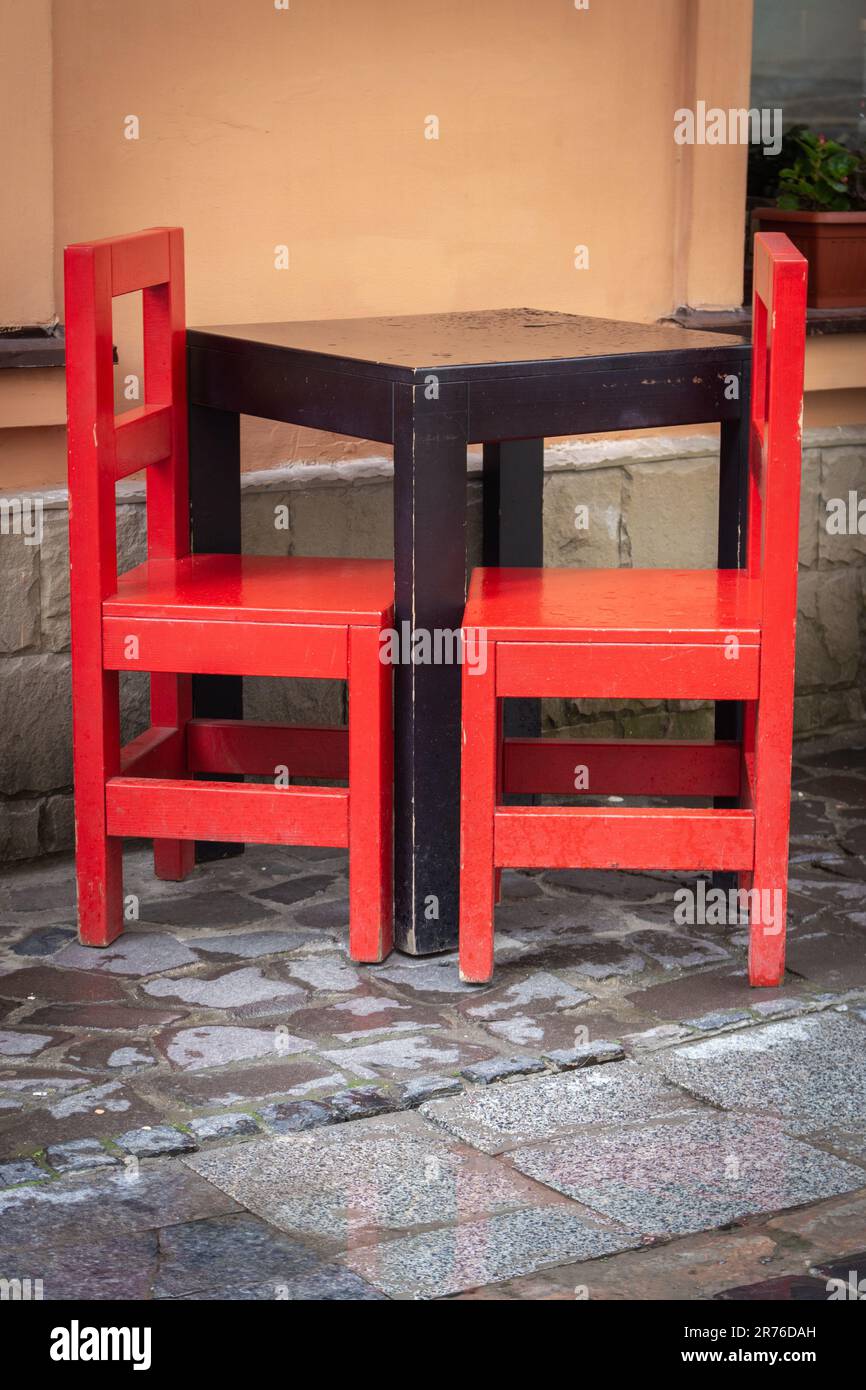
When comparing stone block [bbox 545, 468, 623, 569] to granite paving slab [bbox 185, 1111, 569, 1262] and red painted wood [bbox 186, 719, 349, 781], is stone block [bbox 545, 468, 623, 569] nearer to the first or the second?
red painted wood [bbox 186, 719, 349, 781]

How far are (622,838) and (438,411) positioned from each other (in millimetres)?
772

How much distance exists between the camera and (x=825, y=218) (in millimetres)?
4746

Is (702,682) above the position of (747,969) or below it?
above

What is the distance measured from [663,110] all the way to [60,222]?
152cm

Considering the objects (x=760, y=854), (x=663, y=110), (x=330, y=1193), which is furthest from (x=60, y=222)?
(x=330, y=1193)

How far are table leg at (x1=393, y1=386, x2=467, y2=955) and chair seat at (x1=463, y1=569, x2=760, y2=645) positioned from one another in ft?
0.29

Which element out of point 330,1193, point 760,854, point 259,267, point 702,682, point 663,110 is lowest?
point 330,1193

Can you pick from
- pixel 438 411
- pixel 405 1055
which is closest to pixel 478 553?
pixel 438 411

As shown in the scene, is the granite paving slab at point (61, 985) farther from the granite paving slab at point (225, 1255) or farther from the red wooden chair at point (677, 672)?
the granite paving slab at point (225, 1255)

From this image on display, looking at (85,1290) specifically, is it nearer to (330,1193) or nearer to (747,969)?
(330,1193)

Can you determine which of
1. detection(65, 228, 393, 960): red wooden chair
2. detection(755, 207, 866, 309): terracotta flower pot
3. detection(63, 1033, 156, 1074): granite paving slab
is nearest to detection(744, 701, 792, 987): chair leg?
detection(65, 228, 393, 960): red wooden chair

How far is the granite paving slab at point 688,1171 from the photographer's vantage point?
2508mm

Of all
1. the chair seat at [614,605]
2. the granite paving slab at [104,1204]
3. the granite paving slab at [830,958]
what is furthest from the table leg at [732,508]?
the granite paving slab at [104,1204]

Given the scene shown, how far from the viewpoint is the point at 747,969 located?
3.37 meters
